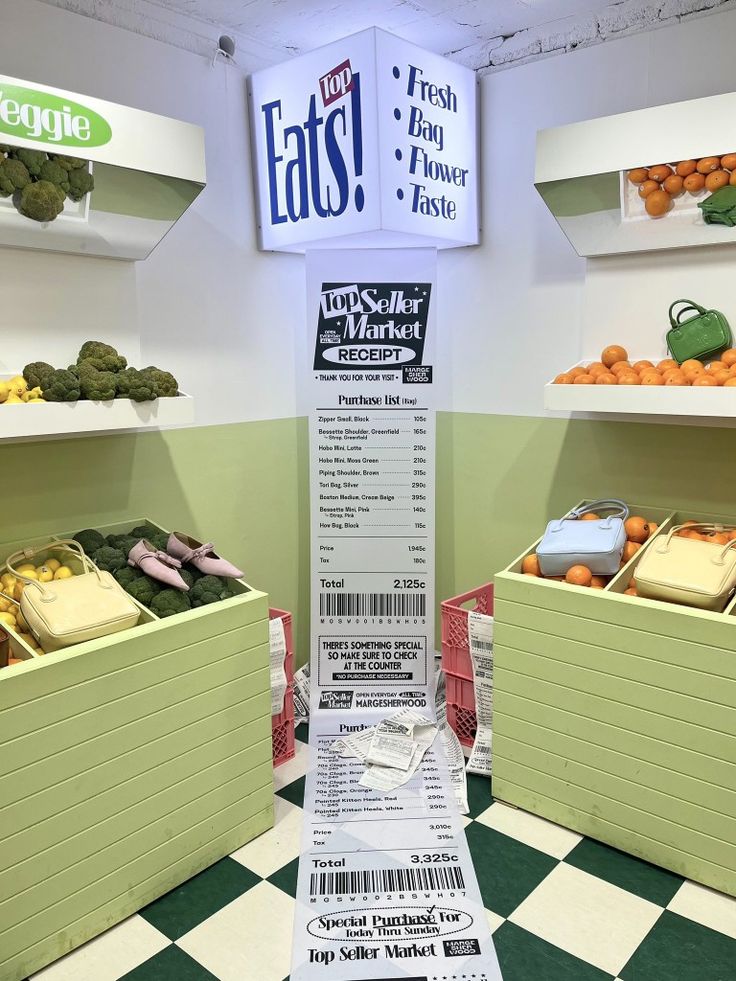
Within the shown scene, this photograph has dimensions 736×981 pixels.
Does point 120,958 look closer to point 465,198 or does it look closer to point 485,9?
point 465,198

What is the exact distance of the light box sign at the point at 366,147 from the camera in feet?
9.44

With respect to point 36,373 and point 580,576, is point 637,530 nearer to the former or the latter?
point 580,576

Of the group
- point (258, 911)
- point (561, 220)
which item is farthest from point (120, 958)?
point (561, 220)

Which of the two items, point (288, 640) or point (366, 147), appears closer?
point (366, 147)

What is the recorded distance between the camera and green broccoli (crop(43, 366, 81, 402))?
2359mm

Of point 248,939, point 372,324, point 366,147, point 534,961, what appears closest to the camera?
point 534,961

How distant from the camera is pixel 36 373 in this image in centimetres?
242

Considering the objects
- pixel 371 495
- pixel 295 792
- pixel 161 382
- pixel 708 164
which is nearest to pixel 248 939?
pixel 295 792

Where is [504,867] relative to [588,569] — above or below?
below

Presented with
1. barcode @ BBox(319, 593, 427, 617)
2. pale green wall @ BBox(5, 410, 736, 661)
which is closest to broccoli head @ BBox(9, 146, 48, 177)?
pale green wall @ BBox(5, 410, 736, 661)

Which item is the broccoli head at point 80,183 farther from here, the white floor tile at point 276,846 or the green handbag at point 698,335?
the white floor tile at point 276,846

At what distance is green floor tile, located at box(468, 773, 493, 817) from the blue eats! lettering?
90.1 inches

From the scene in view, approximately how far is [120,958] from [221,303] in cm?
245

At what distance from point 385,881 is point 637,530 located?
1.53 meters
